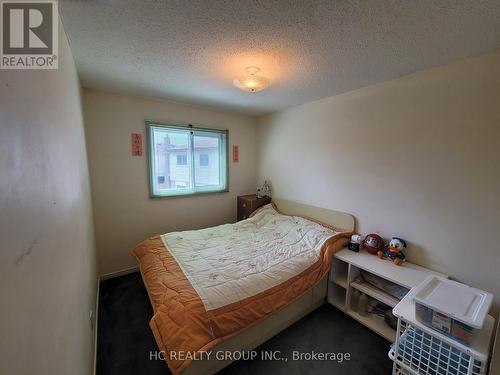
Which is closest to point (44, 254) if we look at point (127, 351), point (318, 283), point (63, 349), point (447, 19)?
point (63, 349)

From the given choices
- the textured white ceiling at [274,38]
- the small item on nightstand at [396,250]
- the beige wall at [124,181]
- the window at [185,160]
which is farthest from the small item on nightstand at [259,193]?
the small item on nightstand at [396,250]

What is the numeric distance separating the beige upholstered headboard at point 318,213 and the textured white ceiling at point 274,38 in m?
1.54

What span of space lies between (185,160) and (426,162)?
9.61 ft

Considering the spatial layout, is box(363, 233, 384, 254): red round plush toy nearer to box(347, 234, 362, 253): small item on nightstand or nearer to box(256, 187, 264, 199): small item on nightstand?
box(347, 234, 362, 253): small item on nightstand

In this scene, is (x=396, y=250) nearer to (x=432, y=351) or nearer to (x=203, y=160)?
(x=432, y=351)

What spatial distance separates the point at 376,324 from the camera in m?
1.92

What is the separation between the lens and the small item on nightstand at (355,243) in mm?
2254

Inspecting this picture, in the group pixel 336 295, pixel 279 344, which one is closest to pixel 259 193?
pixel 336 295

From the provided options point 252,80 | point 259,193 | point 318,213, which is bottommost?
point 318,213

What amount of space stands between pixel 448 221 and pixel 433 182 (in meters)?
0.36

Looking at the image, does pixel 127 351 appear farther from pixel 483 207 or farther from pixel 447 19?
pixel 447 19

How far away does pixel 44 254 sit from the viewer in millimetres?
693

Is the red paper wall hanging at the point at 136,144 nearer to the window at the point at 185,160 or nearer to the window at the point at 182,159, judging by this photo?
the window at the point at 185,160

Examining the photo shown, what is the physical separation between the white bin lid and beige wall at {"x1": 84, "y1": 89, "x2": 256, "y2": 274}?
2829 millimetres
